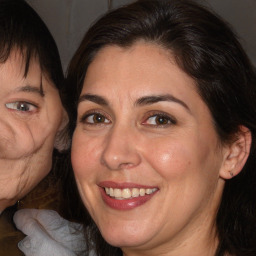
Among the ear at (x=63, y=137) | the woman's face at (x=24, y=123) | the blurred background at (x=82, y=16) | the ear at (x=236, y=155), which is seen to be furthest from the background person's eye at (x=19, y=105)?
the blurred background at (x=82, y=16)

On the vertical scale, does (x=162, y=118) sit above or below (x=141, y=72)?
below

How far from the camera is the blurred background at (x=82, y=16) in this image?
8.95 feet

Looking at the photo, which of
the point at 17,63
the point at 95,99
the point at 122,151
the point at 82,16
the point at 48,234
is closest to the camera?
the point at 122,151

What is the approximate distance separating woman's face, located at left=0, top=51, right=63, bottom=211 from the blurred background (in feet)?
3.18

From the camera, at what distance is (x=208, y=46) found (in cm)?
163

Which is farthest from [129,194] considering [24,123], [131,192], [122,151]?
[24,123]

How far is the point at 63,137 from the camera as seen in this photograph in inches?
80.4

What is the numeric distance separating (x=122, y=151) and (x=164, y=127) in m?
0.13

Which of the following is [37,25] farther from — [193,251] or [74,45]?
[74,45]

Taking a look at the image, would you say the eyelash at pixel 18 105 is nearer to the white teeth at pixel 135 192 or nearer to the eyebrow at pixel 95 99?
the eyebrow at pixel 95 99

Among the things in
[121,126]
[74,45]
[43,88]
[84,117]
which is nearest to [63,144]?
[43,88]

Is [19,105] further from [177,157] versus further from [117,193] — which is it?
[177,157]

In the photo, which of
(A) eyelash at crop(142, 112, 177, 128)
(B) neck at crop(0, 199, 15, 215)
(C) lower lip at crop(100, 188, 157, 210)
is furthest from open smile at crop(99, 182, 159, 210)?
(B) neck at crop(0, 199, 15, 215)

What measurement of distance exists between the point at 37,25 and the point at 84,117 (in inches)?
15.1
